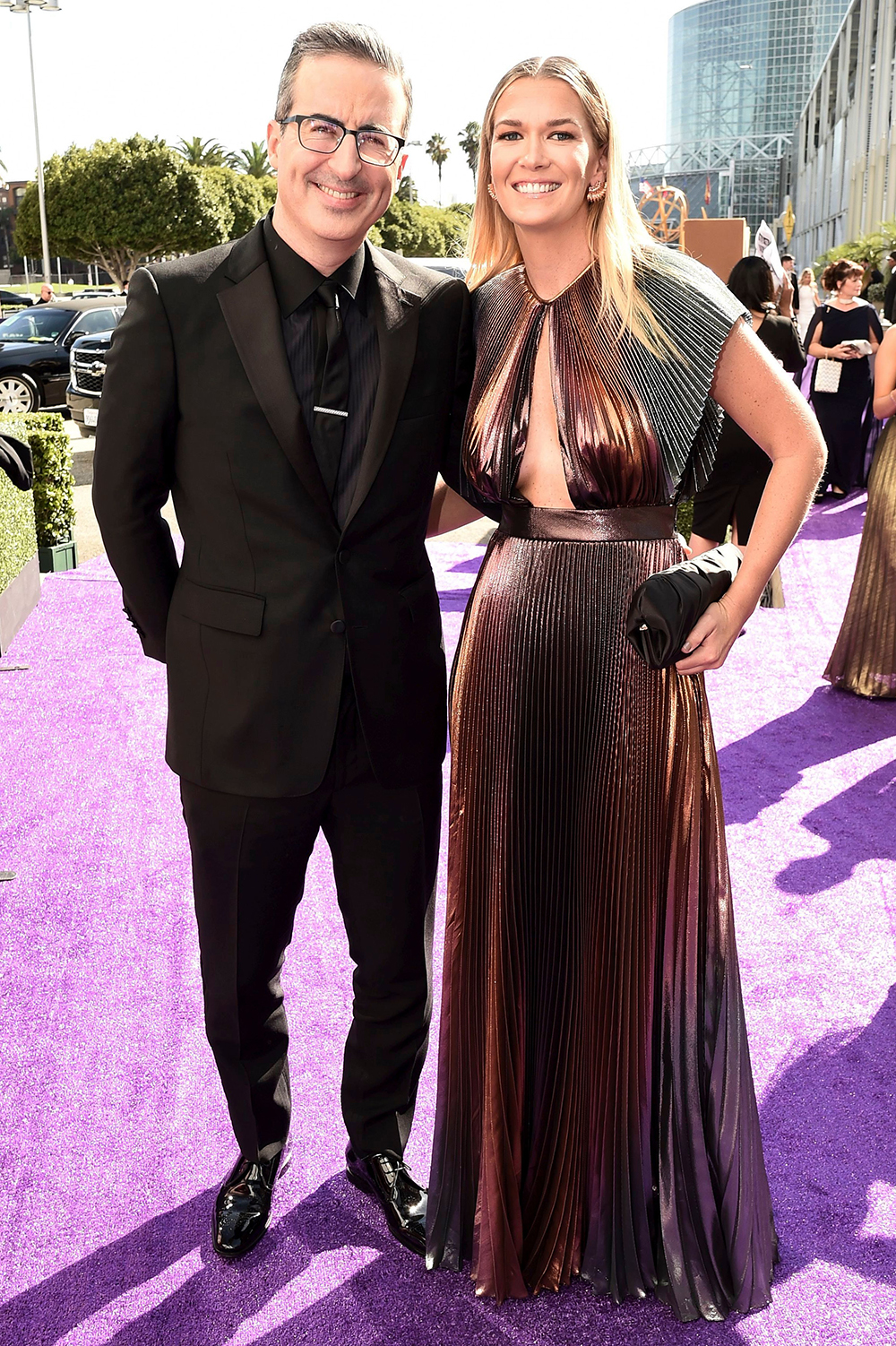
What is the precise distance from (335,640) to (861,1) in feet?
227

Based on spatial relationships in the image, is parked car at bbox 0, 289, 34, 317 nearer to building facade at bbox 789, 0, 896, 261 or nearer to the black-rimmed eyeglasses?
building facade at bbox 789, 0, 896, 261

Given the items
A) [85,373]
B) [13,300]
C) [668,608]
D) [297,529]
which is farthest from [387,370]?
[13,300]

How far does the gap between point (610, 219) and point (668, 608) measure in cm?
67

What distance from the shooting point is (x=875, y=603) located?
6090mm

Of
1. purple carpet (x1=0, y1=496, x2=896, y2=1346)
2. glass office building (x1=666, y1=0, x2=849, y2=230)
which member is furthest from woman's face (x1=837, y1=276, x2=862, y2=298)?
glass office building (x1=666, y1=0, x2=849, y2=230)

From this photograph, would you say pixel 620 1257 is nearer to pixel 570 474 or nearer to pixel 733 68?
pixel 570 474

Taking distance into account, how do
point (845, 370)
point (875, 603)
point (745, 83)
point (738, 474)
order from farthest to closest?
point (745, 83) < point (845, 370) < point (738, 474) < point (875, 603)

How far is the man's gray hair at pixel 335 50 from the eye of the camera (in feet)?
6.50

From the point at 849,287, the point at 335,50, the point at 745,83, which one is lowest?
the point at 849,287

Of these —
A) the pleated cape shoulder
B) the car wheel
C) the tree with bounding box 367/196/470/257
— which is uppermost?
the tree with bounding box 367/196/470/257

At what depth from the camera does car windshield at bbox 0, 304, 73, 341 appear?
1755cm

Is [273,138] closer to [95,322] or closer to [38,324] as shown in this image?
[95,322]

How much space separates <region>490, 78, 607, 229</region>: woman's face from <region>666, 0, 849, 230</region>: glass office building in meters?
Answer: 167

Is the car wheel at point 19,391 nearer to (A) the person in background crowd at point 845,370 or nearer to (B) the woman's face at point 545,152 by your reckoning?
A: (A) the person in background crowd at point 845,370
